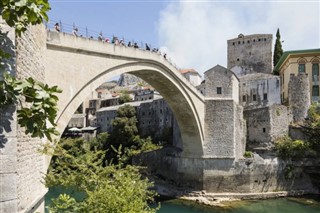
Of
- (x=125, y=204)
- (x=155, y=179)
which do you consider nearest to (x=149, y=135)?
(x=155, y=179)

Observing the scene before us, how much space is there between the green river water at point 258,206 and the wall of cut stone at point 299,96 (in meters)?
6.41

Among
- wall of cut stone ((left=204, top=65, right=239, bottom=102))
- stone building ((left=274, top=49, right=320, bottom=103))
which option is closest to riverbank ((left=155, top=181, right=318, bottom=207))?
wall of cut stone ((left=204, top=65, right=239, bottom=102))

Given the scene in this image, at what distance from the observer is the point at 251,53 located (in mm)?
37750

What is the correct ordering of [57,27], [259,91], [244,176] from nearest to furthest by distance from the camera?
[57,27], [244,176], [259,91]

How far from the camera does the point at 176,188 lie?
22.3 metres

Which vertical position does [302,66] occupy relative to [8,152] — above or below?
above

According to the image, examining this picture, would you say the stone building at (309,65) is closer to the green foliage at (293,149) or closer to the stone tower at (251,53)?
the green foliage at (293,149)

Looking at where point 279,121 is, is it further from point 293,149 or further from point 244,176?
point 244,176

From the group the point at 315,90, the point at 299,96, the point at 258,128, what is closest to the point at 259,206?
the point at 258,128

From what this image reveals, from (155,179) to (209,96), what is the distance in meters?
6.72

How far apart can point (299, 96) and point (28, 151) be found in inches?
888

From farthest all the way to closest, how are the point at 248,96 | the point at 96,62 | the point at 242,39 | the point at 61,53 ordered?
1. the point at 242,39
2. the point at 248,96
3. the point at 96,62
4. the point at 61,53

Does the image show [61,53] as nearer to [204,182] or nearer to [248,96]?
[204,182]

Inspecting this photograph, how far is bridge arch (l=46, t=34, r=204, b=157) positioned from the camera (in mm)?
10883
